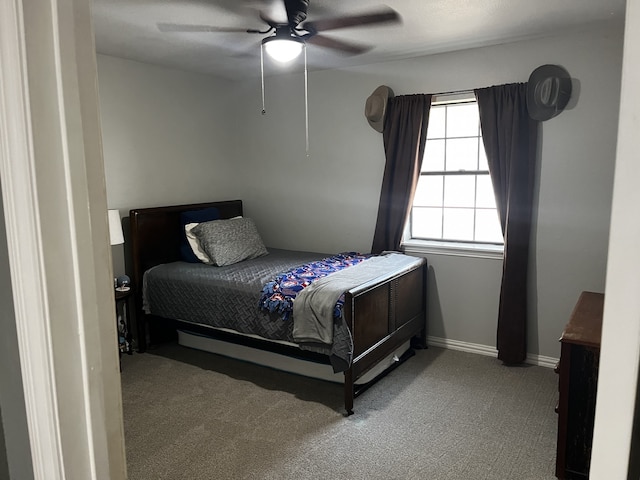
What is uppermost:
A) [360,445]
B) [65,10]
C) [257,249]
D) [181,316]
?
[65,10]

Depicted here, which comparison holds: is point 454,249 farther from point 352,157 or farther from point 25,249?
point 25,249

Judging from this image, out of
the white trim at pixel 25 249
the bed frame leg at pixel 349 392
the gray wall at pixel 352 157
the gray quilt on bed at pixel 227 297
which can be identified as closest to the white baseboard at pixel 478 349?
the gray wall at pixel 352 157

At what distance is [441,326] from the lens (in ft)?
13.4

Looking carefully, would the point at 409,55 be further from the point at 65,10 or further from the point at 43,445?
the point at 43,445

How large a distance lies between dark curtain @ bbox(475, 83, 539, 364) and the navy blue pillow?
8.31 feet

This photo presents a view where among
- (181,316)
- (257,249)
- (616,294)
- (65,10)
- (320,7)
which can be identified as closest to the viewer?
(616,294)

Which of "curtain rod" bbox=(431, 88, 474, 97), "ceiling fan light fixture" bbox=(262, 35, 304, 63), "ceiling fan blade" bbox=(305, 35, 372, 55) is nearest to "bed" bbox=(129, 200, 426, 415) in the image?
"curtain rod" bbox=(431, 88, 474, 97)

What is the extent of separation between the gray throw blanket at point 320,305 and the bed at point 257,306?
3cm

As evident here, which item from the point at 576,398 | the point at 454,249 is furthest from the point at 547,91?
the point at 576,398

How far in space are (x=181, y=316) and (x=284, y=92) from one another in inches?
94.0

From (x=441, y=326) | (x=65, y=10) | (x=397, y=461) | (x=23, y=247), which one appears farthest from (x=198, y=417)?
(x=65, y=10)

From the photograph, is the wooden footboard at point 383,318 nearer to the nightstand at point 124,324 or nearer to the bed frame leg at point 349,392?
the bed frame leg at point 349,392

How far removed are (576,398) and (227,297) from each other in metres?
2.29

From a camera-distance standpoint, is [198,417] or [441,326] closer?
[198,417]
